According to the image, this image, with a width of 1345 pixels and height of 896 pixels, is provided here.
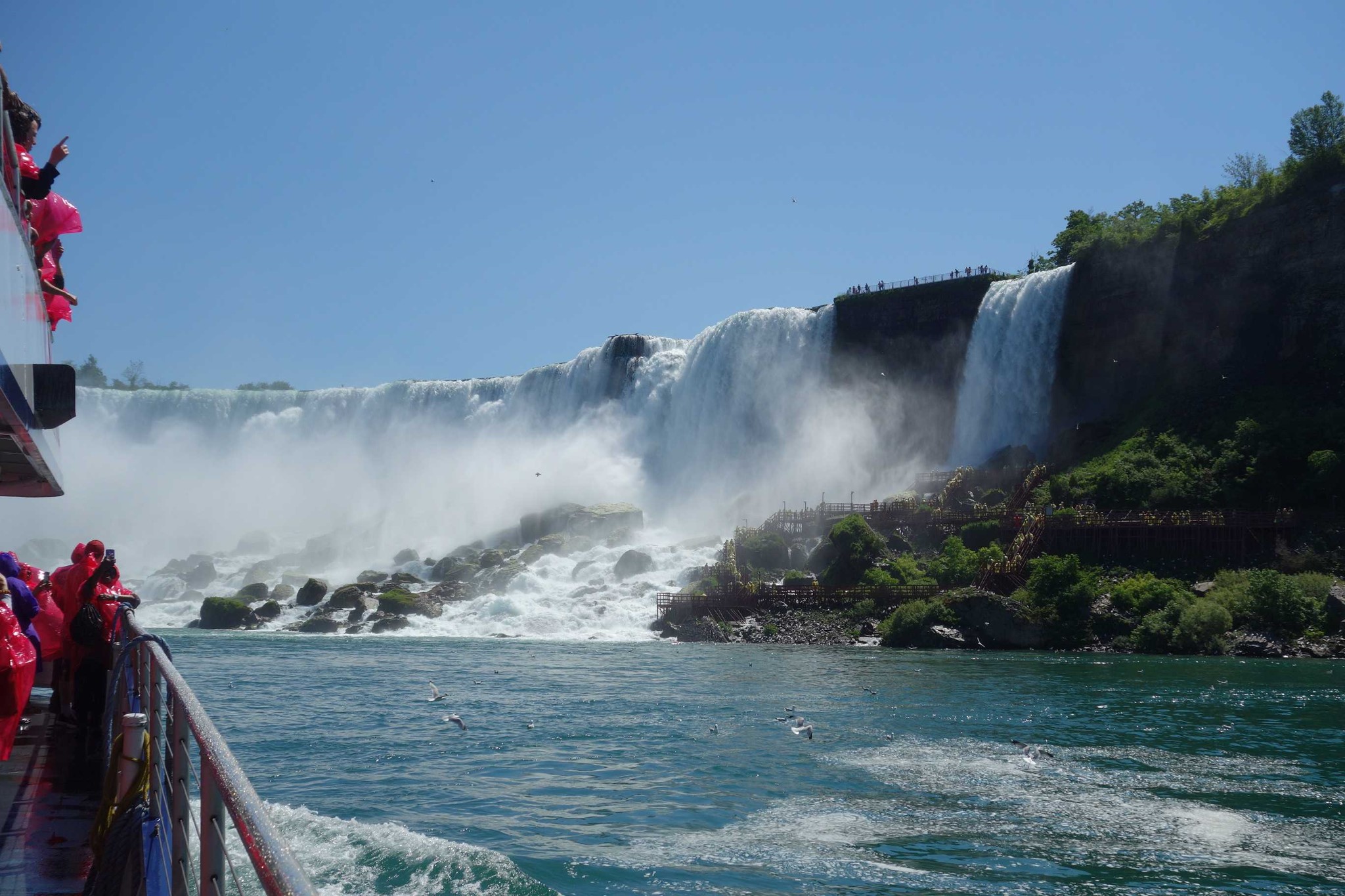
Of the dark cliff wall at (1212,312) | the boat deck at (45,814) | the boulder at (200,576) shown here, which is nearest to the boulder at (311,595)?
the boulder at (200,576)

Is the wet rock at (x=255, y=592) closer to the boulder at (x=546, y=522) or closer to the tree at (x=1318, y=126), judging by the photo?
the boulder at (x=546, y=522)

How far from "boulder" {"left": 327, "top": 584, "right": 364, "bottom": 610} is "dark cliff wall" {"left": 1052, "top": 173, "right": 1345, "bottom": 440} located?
100 feet

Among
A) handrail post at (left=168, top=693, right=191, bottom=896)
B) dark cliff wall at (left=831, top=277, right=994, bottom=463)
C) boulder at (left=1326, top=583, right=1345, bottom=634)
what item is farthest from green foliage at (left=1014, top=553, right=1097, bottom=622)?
handrail post at (left=168, top=693, right=191, bottom=896)

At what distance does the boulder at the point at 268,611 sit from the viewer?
42.6m

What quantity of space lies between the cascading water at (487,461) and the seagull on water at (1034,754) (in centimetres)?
2495

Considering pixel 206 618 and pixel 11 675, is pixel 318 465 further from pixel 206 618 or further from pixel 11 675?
pixel 11 675

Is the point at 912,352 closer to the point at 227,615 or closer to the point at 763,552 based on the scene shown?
the point at 763,552

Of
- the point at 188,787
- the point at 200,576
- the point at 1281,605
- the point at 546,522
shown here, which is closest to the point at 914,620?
the point at 1281,605

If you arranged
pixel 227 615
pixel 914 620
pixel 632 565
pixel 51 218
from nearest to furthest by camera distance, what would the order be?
pixel 51 218, pixel 914 620, pixel 227 615, pixel 632 565

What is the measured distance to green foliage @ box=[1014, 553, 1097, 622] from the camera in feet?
105

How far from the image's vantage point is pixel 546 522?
52.3 meters

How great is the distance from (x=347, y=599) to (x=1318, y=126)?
45306 millimetres

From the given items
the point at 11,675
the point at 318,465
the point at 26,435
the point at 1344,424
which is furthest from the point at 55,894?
the point at 318,465

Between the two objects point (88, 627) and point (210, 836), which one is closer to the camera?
point (210, 836)
